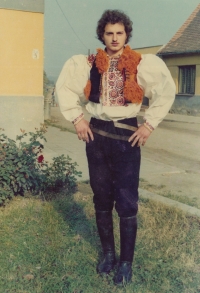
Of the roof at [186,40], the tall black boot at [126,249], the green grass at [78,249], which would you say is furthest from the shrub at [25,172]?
the roof at [186,40]

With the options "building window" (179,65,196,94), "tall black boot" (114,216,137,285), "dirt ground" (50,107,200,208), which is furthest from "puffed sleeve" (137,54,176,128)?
"building window" (179,65,196,94)

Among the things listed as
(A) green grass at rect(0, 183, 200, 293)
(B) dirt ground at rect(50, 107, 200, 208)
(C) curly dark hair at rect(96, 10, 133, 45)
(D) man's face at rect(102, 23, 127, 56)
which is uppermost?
(C) curly dark hair at rect(96, 10, 133, 45)

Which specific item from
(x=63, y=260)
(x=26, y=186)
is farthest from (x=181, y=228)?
(x=26, y=186)

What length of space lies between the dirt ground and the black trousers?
2.10 ft

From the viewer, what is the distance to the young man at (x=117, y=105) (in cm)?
264

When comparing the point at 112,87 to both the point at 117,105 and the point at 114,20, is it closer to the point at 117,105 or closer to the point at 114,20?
the point at 117,105

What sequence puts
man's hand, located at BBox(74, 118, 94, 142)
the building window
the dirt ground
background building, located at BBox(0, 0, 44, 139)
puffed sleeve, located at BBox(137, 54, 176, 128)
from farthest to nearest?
1. the building window
2. background building, located at BBox(0, 0, 44, 139)
3. the dirt ground
4. man's hand, located at BBox(74, 118, 94, 142)
5. puffed sleeve, located at BBox(137, 54, 176, 128)

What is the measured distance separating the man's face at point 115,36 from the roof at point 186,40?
1710 cm

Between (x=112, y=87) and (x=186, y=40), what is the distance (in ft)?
62.5

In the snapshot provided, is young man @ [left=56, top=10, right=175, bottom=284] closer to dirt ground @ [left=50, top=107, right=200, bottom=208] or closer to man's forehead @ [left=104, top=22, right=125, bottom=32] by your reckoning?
man's forehead @ [left=104, top=22, right=125, bottom=32]

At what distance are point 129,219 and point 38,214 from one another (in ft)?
5.07

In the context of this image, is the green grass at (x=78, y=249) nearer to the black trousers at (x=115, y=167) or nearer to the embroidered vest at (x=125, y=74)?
the black trousers at (x=115, y=167)

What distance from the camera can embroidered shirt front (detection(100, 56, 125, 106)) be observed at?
2693mm

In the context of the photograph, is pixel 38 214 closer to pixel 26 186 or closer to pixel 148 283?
pixel 26 186
